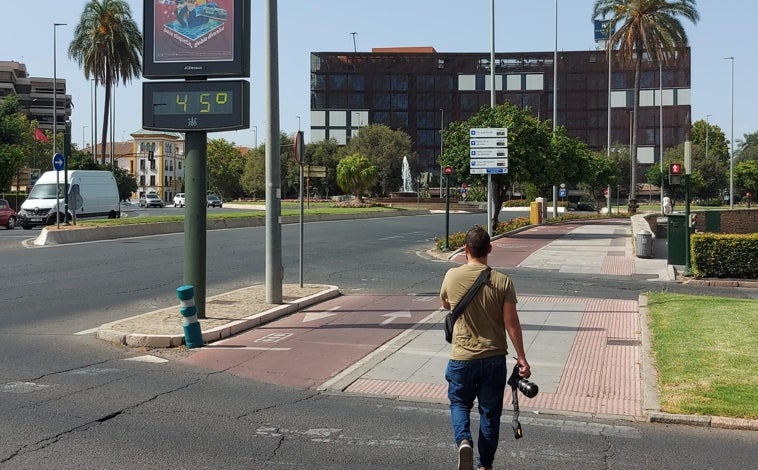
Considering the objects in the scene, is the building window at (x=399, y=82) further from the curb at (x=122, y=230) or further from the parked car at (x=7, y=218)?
the parked car at (x=7, y=218)

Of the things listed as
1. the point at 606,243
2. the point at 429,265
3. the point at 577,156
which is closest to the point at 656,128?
the point at 577,156

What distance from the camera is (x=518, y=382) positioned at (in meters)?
5.35

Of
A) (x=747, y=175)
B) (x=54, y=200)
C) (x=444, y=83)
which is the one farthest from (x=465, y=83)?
(x=54, y=200)

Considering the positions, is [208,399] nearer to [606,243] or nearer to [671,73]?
[606,243]

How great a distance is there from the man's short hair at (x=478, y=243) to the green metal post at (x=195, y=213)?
290 inches

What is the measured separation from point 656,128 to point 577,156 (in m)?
62.1

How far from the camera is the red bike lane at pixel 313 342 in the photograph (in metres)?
9.47

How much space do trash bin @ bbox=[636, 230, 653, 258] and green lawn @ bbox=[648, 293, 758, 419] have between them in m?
11.8

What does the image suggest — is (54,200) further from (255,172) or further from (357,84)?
(357,84)

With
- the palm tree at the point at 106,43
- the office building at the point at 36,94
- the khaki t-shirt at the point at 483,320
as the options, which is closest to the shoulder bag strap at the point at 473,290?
the khaki t-shirt at the point at 483,320

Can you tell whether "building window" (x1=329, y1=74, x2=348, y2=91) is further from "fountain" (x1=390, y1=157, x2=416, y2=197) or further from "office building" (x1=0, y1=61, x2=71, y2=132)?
"office building" (x1=0, y1=61, x2=71, y2=132)

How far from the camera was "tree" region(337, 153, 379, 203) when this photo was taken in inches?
2640

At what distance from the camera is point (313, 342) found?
1121 cm

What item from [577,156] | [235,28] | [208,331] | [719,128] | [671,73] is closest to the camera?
[208,331]
